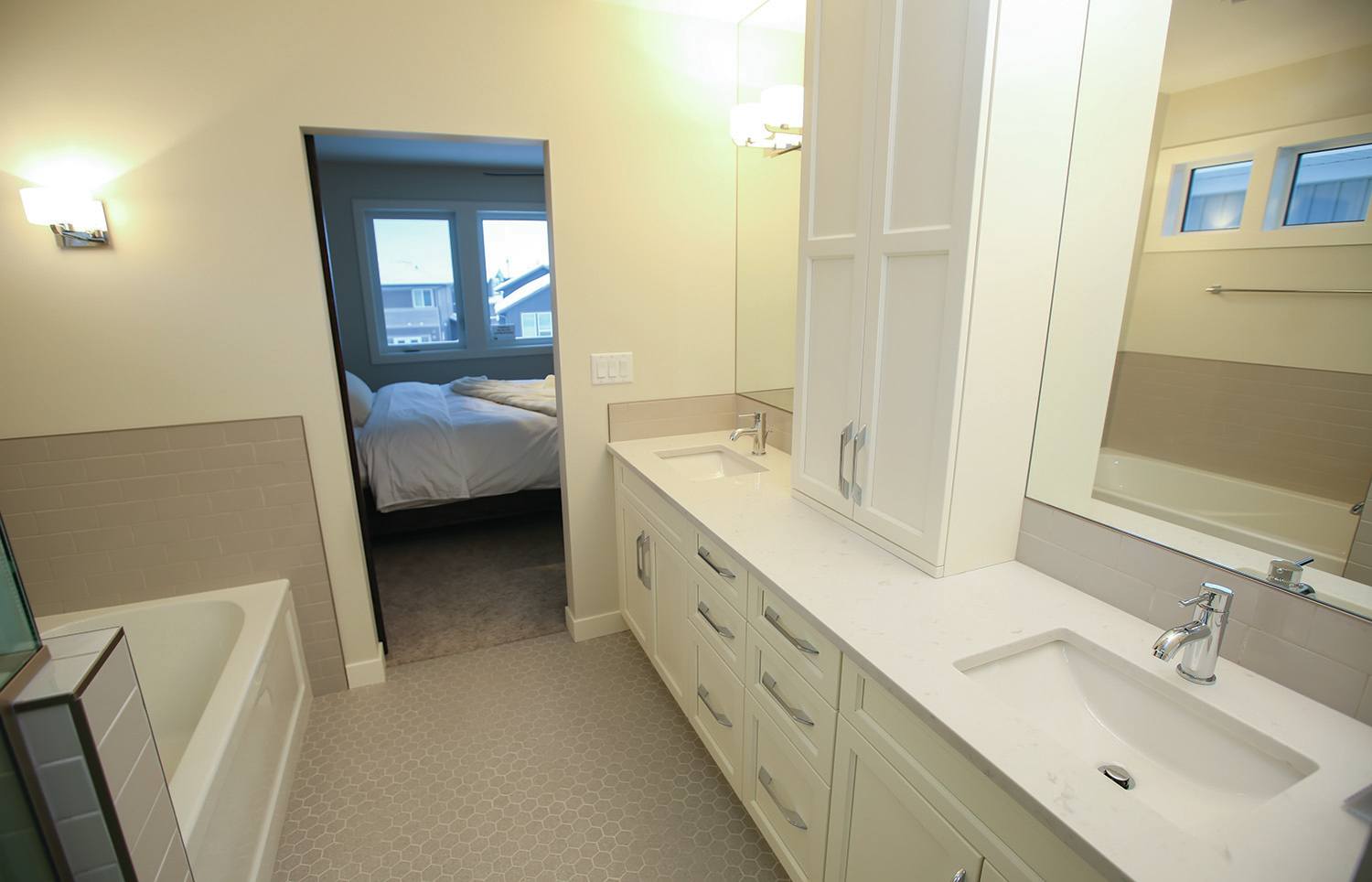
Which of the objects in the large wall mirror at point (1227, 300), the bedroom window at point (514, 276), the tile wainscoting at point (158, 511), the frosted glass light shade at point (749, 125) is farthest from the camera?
the bedroom window at point (514, 276)

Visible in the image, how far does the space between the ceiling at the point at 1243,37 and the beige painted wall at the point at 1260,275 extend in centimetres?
2

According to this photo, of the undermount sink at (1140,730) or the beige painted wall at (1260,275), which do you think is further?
the beige painted wall at (1260,275)

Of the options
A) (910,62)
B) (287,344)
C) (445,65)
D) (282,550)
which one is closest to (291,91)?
(445,65)

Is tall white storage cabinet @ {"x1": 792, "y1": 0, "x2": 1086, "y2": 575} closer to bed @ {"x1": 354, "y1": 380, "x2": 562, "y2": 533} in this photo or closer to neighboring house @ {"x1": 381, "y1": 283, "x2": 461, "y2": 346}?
bed @ {"x1": 354, "y1": 380, "x2": 562, "y2": 533}

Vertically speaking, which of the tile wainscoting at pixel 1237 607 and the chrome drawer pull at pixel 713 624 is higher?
the tile wainscoting at pixel 1237 607

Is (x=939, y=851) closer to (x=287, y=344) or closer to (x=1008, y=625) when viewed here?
(x=1008, y=625)

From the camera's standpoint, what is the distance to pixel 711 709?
1.92m

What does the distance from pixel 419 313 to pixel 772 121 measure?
15.7 ft

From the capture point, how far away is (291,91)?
2002 millimetres

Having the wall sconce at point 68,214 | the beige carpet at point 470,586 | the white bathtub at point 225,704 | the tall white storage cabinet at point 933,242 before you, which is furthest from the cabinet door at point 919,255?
the wall sconce at point 68,214

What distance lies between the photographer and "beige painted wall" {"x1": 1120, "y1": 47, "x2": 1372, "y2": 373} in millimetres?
1107

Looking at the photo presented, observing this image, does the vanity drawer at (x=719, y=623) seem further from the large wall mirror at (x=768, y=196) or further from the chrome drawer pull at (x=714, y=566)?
the large wall mirror at (x=768, y=196)

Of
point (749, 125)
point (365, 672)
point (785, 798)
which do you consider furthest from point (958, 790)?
point (365, 672)

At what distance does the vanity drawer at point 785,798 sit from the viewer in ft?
4.60
